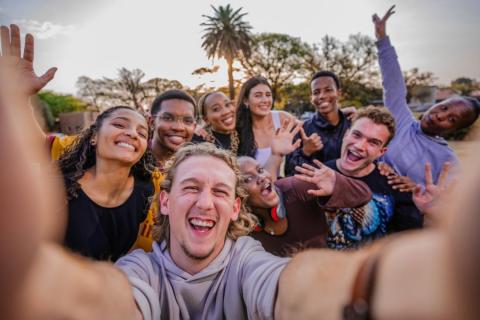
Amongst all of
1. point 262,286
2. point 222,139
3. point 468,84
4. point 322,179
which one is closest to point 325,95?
point 222,139

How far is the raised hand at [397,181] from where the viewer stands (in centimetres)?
289

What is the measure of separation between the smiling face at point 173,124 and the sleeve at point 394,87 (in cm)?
282

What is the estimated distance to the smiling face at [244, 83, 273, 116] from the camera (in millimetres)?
4621

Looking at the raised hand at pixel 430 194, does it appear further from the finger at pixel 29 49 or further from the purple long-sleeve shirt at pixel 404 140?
the finger at pixel 29 49

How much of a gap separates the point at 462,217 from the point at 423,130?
12.2 ft

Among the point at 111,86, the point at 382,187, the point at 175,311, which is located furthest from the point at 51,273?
the point at 111,86

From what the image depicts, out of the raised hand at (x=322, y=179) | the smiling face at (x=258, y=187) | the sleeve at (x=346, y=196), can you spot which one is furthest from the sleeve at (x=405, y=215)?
the smiling face at (x=258, y=187)

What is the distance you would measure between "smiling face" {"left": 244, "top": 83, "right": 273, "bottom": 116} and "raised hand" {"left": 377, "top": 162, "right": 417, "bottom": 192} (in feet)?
6.90

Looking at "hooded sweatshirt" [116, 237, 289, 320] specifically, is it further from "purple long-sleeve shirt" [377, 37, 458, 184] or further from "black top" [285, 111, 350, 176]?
"purple long-sleeve shirt" [377, 37, 458, 184]

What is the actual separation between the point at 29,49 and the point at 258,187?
232cm

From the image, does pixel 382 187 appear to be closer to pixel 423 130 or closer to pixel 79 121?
pixel 423 130

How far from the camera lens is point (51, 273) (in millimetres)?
734

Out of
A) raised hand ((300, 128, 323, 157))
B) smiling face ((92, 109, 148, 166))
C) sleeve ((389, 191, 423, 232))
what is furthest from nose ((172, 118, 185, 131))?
sleeve ((389, 191, 423, 232))

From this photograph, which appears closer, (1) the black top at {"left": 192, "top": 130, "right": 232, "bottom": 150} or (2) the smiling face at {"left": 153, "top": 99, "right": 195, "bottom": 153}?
(2) the smiling face at {"left": 153, "top": 99, "right": 195, "bottom": 153}
